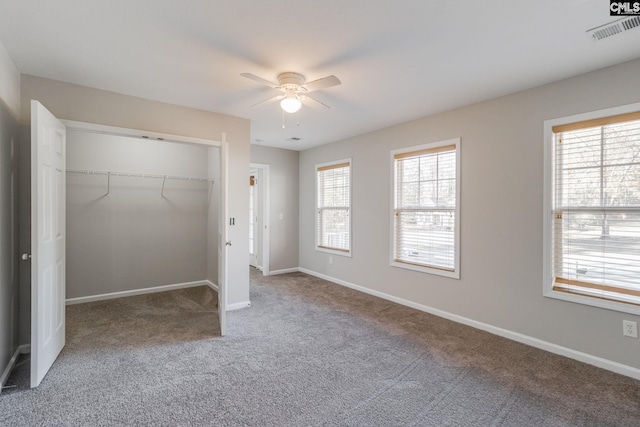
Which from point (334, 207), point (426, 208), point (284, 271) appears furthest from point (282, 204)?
point (426, 208)

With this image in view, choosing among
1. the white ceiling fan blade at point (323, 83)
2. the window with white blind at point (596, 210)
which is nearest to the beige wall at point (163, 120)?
the white ceiling fan blade at point (323, 83)

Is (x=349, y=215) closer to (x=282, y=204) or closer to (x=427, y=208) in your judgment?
(x=427, y=208)

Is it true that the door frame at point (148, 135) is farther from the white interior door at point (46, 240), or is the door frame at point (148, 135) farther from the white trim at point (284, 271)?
the white trim at point (284, 271)

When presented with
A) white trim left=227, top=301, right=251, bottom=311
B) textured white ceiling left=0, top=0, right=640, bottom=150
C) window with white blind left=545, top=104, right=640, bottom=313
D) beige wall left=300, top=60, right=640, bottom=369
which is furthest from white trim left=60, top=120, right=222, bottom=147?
window with white blind left=545, top=104, right=640, bottom=313

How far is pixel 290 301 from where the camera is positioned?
4301 millimetres

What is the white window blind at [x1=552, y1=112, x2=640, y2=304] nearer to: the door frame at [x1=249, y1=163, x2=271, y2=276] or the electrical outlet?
the electrical outlet

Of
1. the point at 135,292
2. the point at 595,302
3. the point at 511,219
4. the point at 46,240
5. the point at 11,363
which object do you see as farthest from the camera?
the point at 135,292

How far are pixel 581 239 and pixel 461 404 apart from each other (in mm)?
1863

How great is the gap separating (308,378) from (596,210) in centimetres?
282

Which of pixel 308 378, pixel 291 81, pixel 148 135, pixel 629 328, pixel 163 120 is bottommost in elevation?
pixel 308 378

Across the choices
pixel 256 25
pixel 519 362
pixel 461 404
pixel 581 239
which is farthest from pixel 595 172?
pixel 256 25

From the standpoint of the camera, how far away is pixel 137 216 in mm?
4695

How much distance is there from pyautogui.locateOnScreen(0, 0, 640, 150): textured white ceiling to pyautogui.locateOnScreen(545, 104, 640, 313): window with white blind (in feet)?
1.80

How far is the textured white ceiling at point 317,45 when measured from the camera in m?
1.86
